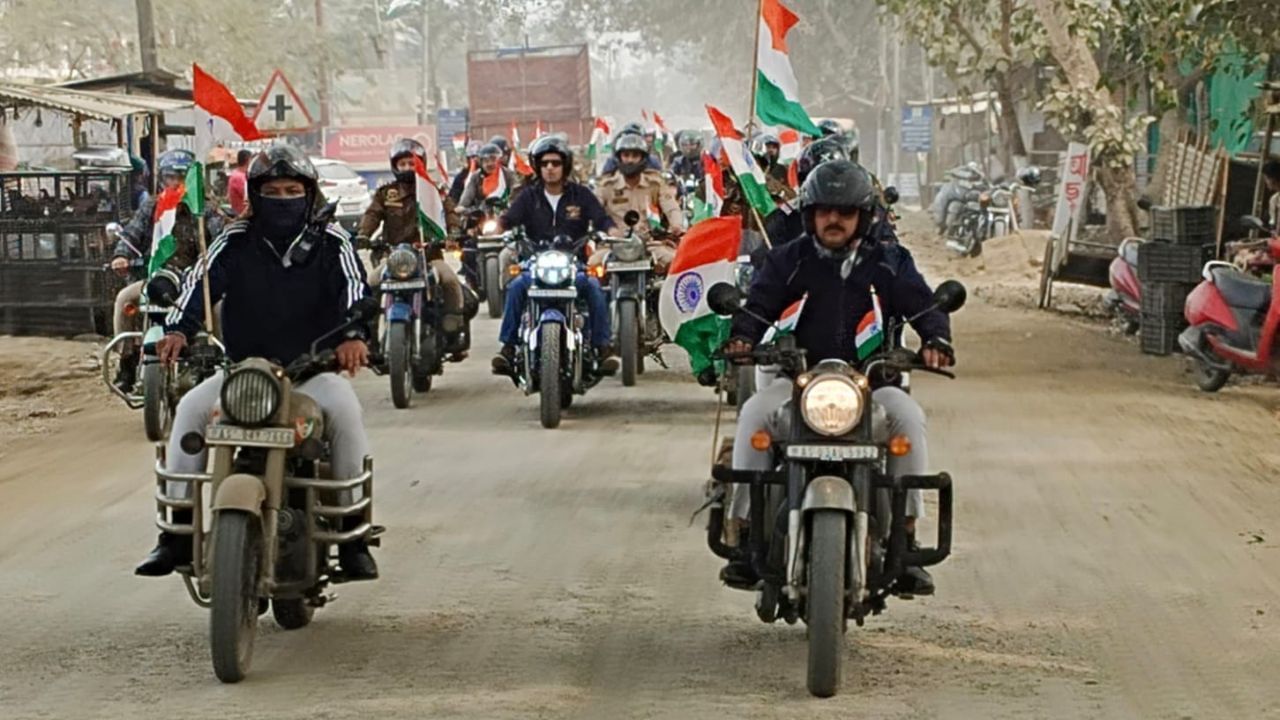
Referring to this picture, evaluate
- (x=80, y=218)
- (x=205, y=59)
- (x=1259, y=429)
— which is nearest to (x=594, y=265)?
(x=1259, y=429)

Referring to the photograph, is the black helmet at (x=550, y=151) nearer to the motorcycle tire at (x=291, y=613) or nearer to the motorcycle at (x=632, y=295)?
the motorcycle at (x=632, y=295)

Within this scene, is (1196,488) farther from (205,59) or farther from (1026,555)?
(205,59)

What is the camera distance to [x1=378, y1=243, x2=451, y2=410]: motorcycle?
14.2m

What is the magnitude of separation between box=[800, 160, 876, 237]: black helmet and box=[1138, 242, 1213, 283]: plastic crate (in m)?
10.8

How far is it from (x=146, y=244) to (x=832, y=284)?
8.53m

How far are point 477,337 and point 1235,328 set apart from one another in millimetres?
7843

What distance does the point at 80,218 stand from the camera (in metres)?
20.1

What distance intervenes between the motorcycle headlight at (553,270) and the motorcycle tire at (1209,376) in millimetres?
4884

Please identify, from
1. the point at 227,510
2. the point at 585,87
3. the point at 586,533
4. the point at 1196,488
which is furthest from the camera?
the point at 585,87

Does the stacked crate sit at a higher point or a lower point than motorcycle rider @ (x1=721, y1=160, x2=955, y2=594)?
lower

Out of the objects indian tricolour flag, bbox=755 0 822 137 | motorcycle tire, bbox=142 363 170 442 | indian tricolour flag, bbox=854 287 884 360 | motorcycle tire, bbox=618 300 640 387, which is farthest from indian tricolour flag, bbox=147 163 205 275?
indian tricolour flag, bbox=854 287 884 360

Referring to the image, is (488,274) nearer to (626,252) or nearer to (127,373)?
(626,252)

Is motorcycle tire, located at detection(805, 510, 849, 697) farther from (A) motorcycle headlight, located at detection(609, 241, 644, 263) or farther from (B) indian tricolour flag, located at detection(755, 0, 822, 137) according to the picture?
(A) motorcycle headlight, located at detection(609, 241, 644, 263)

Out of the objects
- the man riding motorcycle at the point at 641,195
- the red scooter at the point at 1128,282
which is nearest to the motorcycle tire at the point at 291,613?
the man riding motorcycle at the point at 641,195
